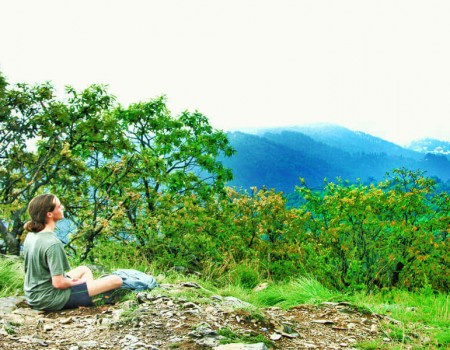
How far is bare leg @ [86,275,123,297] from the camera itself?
584 centimetres

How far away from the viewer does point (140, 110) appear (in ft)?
46.9

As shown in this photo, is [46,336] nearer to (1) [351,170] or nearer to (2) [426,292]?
(2) [426,292]

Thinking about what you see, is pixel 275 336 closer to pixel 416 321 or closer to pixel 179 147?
pixel 416 321

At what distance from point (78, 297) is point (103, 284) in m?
0.33

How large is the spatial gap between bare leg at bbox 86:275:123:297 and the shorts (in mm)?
58

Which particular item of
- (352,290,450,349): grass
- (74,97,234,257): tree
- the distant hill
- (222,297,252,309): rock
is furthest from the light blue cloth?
the distant hill

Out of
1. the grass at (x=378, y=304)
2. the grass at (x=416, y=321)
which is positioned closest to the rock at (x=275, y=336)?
the grass at (x=378, y=304)

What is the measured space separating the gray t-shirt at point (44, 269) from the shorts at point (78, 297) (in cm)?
6

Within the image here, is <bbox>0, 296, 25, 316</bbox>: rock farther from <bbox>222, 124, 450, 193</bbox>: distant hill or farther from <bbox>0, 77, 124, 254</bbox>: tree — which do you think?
<bbox>222, 124, 450, 193</bbox>: distant hill

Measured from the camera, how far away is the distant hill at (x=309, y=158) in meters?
124

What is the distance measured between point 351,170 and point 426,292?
494ft

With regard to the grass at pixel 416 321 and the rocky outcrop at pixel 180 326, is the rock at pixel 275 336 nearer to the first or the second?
the rocky outcrop at pixel 180 326

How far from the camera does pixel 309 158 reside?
14638 centimetres

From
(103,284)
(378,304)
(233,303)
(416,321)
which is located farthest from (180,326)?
(378,304)
